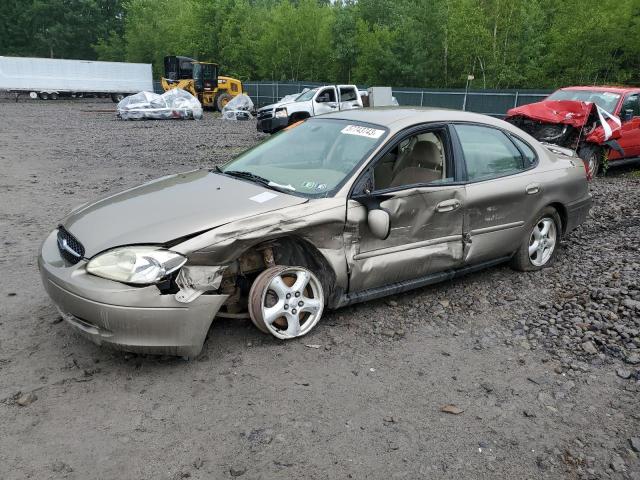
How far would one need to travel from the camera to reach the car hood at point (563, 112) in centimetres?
952

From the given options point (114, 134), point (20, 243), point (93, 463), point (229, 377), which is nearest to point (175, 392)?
point (229, 377)

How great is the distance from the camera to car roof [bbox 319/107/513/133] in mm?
4180

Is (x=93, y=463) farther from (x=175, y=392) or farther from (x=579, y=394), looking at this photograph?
(x=579, y=394)

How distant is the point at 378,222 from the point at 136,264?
158cm

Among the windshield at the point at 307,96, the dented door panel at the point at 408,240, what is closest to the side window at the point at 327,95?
the windshield at the point at 307,96

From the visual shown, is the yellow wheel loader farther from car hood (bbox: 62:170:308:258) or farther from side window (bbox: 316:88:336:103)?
car hood (bbox: 62:170:308:258)

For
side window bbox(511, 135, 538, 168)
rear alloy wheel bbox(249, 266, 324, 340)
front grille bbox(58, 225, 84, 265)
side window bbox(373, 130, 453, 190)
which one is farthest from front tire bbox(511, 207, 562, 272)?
front grille bbox(58, 225, 84, 265)

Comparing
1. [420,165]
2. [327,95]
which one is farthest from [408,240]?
[327,95]

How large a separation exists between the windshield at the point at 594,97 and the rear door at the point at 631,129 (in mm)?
196

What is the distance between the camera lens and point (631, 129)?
10320mm

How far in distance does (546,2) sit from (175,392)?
101 ft

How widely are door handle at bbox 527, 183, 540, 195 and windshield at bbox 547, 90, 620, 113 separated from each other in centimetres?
669

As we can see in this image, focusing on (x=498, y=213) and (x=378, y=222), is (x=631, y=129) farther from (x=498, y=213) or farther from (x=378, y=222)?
(x=378, y=222)

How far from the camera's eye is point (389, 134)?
13.2ft
